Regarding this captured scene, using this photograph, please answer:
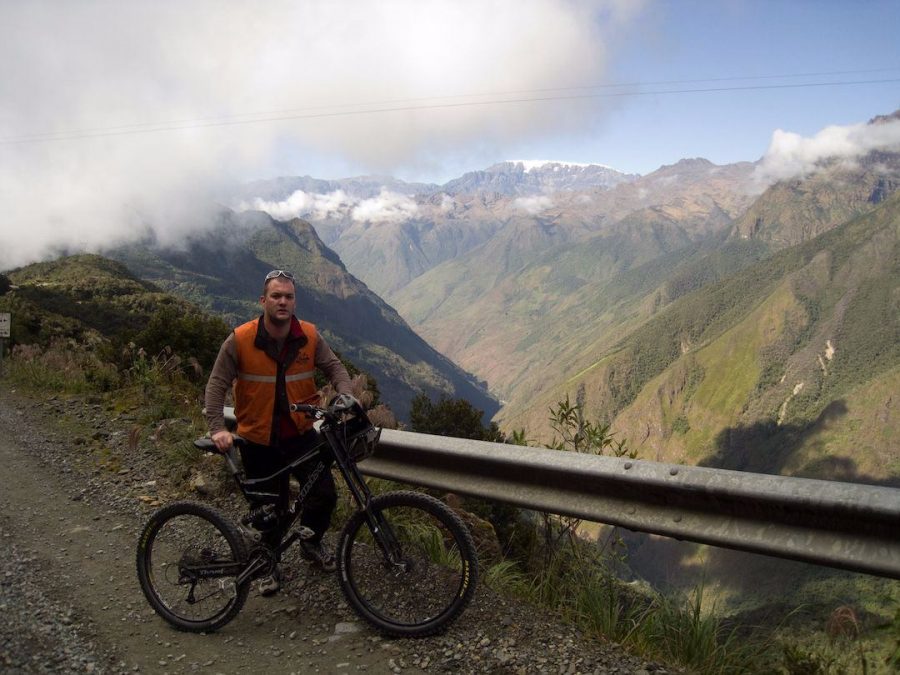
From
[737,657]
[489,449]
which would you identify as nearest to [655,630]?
[737,657]

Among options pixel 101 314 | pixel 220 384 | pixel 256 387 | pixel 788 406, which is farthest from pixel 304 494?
pixel 788 406

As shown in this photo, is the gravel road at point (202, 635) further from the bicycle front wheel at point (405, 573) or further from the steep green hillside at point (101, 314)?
the steep green hillside at point (101, 314)

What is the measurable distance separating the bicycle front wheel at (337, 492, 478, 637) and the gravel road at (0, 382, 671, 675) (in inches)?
4.6

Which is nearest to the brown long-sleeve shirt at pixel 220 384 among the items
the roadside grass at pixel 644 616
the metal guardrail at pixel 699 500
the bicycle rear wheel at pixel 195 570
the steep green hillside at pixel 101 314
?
the bicycle rear wheel at pixel 195 570

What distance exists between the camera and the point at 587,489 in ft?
10.9

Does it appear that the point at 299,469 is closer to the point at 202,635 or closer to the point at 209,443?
the point at 209,443

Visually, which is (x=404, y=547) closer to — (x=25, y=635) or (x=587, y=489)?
(x=587, y=489)

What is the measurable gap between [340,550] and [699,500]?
2.00m

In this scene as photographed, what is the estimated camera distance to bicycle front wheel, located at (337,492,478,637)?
334 centimetres

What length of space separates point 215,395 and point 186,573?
43.1 inches

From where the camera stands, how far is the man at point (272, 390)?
3.80 metres

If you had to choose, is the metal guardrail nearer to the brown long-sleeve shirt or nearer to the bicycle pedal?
the bicycle pedal

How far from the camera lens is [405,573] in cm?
351

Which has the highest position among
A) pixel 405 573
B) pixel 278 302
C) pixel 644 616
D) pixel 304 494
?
pixel 278 302
